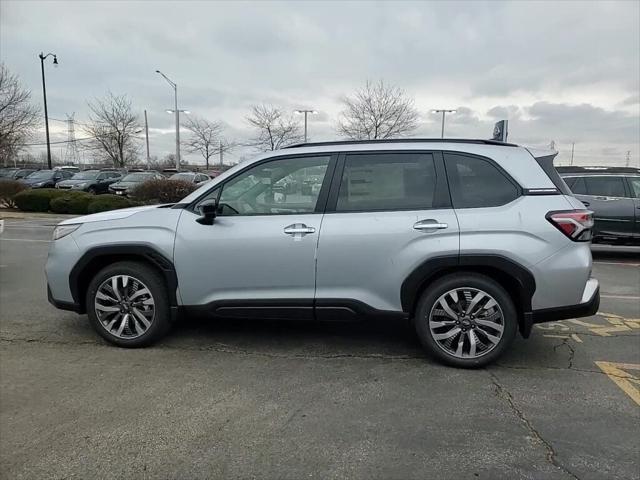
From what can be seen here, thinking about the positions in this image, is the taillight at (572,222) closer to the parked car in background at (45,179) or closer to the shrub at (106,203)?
the shrub at (106,203)

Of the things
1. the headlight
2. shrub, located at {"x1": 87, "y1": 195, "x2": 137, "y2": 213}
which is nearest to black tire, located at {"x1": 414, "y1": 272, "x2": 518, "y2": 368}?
the headlight

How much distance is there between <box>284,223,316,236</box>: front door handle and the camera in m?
3.95

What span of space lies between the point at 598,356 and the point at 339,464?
2840mm

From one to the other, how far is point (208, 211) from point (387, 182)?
4.81ft

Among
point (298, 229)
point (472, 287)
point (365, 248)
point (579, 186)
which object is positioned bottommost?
point (472, 287)

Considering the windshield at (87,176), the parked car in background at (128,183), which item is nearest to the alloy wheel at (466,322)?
the parked car in background at (128,183)

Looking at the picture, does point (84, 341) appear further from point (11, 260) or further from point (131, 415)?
point (11, 260)

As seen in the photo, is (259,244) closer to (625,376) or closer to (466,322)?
(466,322)

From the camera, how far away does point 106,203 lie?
1894 centimetres

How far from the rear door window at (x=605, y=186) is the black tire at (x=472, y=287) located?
7.81 m

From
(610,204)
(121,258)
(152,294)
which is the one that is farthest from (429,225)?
(610,204)

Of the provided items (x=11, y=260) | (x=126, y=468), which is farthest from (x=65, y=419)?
(x=11, y=260)

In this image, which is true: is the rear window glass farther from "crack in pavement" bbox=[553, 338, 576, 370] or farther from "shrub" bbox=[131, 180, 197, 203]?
"shrub" bbox=[131, 180, 197, 203]

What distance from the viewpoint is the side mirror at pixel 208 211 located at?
4012 mm
